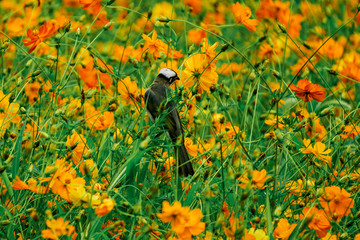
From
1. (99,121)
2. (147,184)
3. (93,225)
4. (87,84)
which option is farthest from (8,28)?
(93,225)

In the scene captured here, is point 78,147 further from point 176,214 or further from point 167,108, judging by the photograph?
point 176,214

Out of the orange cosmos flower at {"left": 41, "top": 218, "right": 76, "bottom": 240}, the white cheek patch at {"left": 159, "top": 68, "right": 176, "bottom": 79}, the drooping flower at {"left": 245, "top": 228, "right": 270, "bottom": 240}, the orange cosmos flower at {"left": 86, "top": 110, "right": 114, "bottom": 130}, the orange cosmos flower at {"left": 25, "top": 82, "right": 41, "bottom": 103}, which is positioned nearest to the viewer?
the orange cosmos flower at {"left": 41, "top": 218, "right": 76, "bottom": 240}

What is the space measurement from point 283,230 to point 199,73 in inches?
17.3

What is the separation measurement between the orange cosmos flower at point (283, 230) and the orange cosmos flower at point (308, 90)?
0.38 metres

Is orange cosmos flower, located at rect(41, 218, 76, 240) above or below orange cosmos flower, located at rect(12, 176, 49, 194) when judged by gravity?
above

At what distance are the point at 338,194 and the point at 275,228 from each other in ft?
0.51

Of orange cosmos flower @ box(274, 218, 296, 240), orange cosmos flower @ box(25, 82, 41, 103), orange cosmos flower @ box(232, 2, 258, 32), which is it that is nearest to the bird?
orange cosmos flower @ box(274, 218, 296, 240)

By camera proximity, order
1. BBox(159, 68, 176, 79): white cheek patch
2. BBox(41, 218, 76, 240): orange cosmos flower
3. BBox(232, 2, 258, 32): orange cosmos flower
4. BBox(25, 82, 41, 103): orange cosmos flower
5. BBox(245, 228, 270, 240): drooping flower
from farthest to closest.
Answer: BBox(25, 82, 41, 103): orange cosmos flower → BBox(232, 2, 258, 32): orange cosmos flower → BBox(159, 68, 176, 79): white cheek patch → BBox(245, 228, 270, 240): drooping flower → BBox(41, 218, 76, 240): orange cosmos flower

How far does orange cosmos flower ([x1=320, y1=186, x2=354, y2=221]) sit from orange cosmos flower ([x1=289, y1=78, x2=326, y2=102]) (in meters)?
0.30

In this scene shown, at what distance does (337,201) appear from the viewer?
1.20 metres

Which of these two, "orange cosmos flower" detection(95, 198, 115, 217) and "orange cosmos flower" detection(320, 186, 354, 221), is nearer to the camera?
"orange cosmos flower" detection(95, 198, 115, 217)

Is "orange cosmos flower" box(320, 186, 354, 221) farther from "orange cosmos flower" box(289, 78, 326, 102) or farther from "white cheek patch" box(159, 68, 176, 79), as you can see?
"white cheek patch" box(159, 68, 176, 79)

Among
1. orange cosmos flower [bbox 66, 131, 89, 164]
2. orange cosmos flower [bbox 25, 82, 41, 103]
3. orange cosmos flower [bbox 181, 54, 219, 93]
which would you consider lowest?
orange cosmos flower [bbox 25, 82, 41, 103]

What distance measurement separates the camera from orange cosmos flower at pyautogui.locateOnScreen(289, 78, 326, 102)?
54.6 inches
